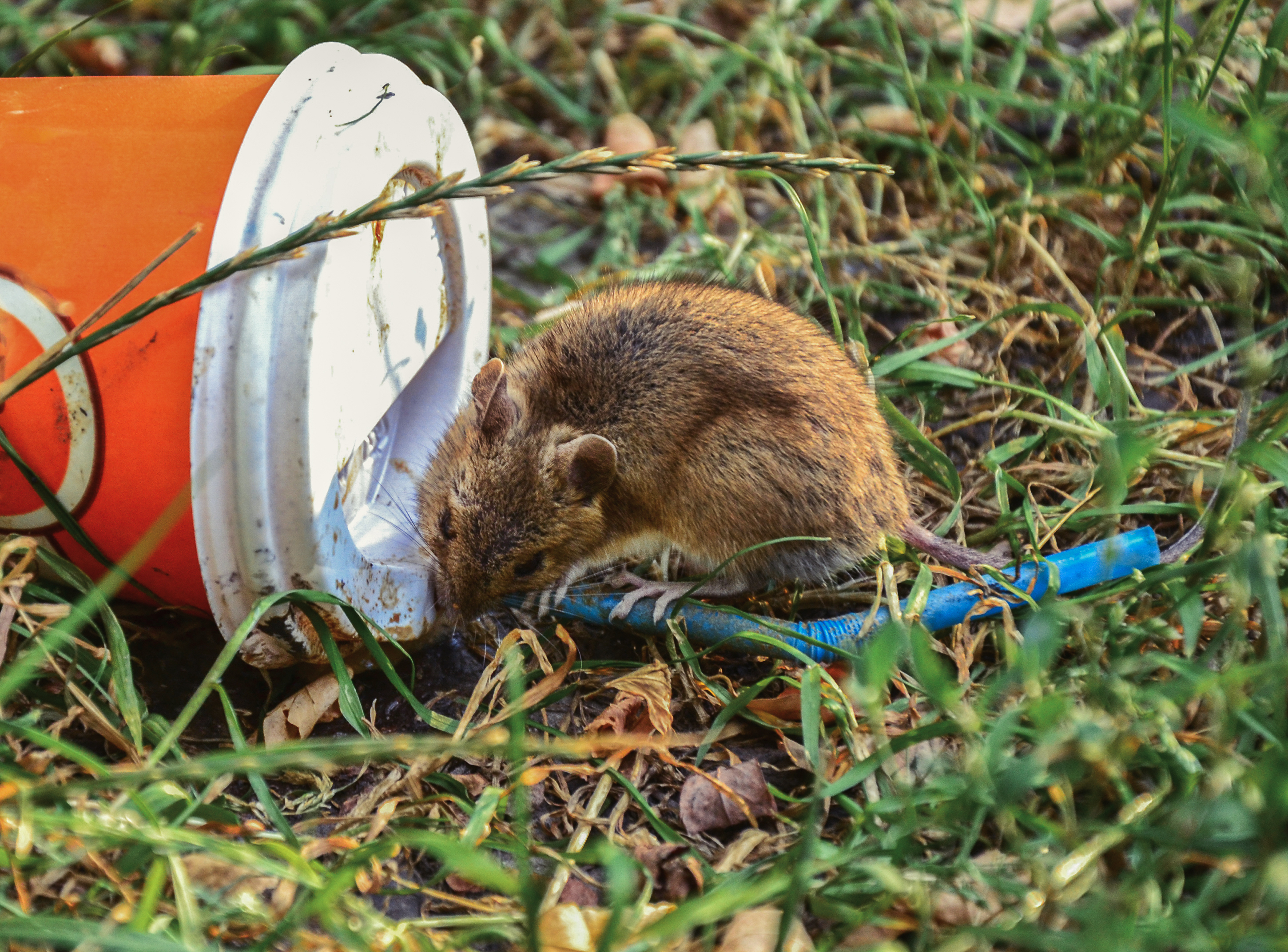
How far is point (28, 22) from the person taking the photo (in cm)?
455

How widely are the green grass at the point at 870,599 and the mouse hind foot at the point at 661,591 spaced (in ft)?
0.42

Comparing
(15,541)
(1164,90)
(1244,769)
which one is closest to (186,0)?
(15,541)

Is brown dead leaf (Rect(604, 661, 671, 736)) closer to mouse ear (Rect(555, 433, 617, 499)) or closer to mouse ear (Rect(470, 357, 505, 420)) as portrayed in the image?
mouse ear (Rect(555, 433, 617, 499))

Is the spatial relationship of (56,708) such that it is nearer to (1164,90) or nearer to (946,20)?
(1164,90)

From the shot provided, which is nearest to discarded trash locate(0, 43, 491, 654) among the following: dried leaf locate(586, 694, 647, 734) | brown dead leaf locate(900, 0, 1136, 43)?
dried leaf locate(586, 694, 647, 734)

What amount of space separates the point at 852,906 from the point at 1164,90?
8.28 feet

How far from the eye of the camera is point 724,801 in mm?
2674

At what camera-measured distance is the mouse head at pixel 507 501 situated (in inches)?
124

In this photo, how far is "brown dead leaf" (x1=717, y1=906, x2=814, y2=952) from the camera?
2.13 m

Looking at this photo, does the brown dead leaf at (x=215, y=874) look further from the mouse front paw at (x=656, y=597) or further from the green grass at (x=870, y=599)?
the mouse front paw at (x=656, y=597)

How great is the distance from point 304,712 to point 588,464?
0.98 m

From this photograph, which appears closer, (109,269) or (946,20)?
(109,269)

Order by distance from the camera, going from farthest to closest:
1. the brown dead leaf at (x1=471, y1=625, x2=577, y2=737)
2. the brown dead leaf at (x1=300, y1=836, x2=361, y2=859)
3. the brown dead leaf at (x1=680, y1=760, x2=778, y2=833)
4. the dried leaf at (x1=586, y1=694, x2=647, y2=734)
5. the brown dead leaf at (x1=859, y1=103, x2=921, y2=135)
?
the brown dead leaf at (x1=859, y1=103, x2=921, y2=135)
the dried leaf at (x1=586, y1=694, x2=647, y2=734)
the brown dead leaf at (x1=471, y1=625, x2=577, y2=737)
the brown dead leaf at (x1=680, y1=760, x2=778, y2=833)
the brown dead leaf at (x1=300, y1=836, x2=361, y2=859)

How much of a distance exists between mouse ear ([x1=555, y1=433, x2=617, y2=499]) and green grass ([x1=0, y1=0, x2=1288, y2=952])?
46cm
